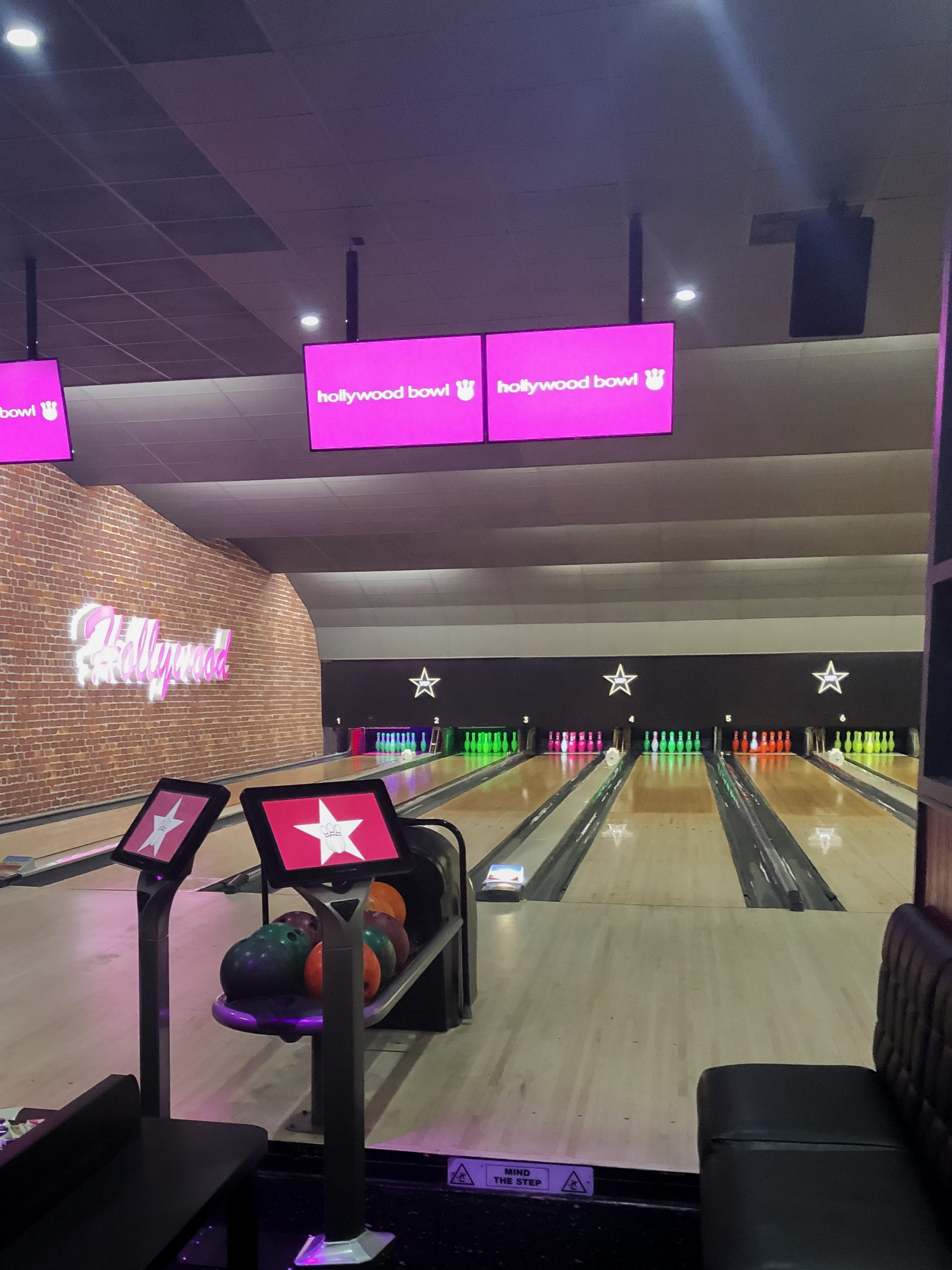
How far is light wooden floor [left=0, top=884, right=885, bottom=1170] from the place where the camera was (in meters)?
2.63

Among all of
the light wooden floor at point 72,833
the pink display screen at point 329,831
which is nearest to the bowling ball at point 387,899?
the pink display screen at point 329,831

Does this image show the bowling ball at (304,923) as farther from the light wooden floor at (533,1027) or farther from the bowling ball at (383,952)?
the light wooden floor at (533,1027)

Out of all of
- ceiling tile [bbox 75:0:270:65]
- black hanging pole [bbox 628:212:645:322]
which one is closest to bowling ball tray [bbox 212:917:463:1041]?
ceiling tile [bbox 75:0:270:65]

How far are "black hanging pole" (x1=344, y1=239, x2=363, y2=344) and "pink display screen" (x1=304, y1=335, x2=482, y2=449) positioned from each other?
0.49ft

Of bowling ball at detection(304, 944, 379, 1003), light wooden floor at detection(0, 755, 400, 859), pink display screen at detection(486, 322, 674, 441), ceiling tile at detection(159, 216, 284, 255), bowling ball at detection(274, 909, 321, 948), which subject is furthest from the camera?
light wooden floor at detection(0, 755, 400, 859)

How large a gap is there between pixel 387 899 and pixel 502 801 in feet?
20.0

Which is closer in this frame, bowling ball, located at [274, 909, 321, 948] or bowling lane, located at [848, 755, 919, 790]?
bowling ball, located at [274, 909, 321, 948]

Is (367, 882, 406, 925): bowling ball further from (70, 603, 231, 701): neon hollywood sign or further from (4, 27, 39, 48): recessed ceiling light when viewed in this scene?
(70, 603, 231, 701): neon hollywood sign

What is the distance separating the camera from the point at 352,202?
3.70 meters

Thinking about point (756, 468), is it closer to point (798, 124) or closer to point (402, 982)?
point (798, 124)

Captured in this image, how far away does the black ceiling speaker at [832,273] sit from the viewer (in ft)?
11.8

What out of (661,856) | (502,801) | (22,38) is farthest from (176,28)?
(502,801)

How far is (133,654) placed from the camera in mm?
8867

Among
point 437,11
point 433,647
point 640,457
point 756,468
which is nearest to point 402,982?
point 437,11
